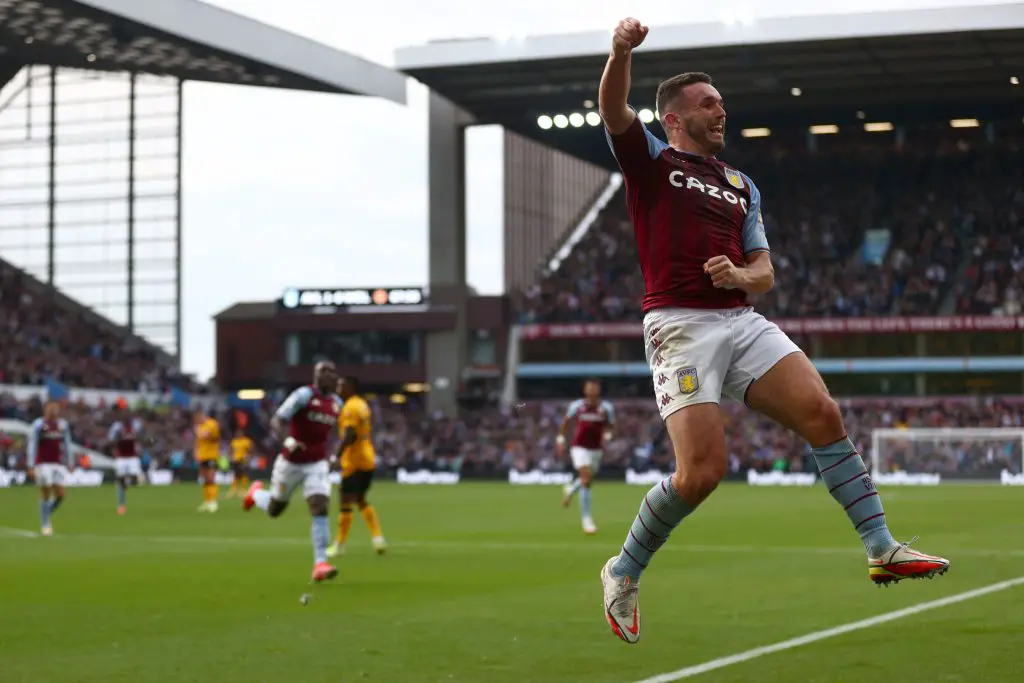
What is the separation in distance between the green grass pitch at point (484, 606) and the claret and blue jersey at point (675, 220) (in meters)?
2.21

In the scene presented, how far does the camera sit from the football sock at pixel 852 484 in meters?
7.10

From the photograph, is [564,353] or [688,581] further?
[564,353]

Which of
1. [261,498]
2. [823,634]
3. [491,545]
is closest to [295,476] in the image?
[261,498]

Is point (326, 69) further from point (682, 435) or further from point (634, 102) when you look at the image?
point (682, 435)

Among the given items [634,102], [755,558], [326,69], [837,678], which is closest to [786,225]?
[634,102]

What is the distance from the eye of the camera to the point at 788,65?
5484 cm

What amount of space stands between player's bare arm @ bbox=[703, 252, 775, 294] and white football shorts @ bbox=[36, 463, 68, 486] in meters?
20.7

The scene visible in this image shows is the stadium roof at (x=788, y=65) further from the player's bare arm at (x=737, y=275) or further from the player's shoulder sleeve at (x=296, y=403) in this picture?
the player's bare arm at (x=737, y=275)

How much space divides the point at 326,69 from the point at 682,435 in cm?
4862

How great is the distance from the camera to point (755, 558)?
1772 centimetres

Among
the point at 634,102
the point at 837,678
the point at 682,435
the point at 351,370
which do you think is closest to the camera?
the point at 682,435

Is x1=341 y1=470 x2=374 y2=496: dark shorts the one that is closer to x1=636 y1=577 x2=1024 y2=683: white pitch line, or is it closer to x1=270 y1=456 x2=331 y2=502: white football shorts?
x1=270 y1=456 x2=331 y2=502: white football shorts

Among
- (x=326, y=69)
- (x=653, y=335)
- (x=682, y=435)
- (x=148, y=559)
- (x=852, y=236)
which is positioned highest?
(x=326, y=69)

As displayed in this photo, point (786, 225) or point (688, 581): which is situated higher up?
point (786, 225)
